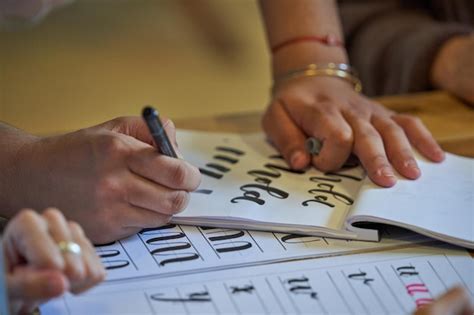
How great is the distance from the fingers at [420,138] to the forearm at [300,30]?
0.15m

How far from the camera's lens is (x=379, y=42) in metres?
1.23

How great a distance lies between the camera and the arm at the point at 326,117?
0.80 metres

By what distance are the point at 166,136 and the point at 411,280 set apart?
0.25 metres

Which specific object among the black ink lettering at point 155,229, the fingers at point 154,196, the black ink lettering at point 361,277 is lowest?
the black ink lettering at point 361,277

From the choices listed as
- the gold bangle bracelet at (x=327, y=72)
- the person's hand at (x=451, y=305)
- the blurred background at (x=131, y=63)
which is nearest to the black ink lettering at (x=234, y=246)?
the person's hand at (x=451, y=305)

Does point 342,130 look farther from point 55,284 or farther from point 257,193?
point 55,284

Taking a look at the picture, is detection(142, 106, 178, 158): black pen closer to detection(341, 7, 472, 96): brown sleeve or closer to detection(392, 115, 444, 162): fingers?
detection(392, 115, 444, 162): fingers

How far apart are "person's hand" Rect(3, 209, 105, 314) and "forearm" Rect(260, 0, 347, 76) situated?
0.51 meters

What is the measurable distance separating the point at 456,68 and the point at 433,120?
0.13 meters

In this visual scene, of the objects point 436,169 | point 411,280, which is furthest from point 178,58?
point 411,280

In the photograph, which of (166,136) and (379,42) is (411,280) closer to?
(166,136)

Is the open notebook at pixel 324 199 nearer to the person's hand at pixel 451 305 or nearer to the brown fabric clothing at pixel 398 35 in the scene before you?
the person's hand at pixel 451 305

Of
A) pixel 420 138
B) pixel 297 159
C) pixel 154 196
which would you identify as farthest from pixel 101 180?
pixel 420 138

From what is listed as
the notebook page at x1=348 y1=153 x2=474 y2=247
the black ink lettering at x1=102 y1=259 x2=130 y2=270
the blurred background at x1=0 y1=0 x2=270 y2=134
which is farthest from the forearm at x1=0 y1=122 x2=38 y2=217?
the blurred background at x1=0 y1=0 x2=270 y2=134
